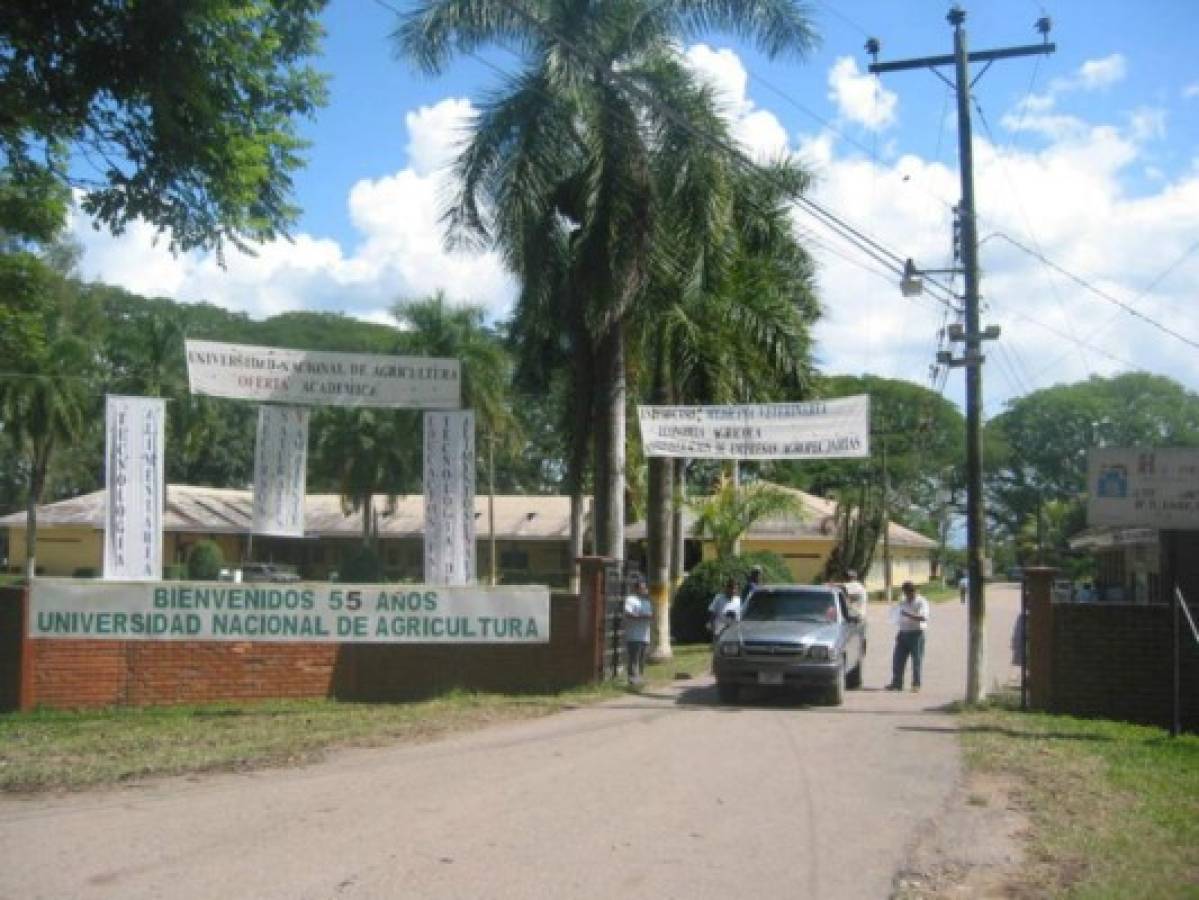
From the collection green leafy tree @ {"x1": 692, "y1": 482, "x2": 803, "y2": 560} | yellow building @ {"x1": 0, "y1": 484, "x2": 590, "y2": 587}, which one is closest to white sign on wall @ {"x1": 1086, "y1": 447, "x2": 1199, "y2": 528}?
green leafy tree @ {"x1": 692, "y1": 482, "x2": 803, "y2": 560}

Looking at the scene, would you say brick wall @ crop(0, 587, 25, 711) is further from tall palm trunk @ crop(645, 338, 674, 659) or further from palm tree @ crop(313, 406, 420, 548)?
palm tree @ crop(313, 406, 420, 548)

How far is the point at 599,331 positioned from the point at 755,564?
32.3ft

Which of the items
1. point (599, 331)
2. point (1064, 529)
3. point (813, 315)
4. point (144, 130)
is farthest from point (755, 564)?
point (1064, 529)

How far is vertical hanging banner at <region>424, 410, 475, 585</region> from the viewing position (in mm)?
17375

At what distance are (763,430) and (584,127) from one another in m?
5.51

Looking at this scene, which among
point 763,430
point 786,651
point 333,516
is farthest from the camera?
point 333,516

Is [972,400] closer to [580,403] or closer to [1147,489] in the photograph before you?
[1147,489]

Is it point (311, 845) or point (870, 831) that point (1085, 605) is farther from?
point (311, 845)

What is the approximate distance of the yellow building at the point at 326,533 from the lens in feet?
185

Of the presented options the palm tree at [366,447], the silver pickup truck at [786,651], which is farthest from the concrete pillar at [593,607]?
the palm tree at [366,447]

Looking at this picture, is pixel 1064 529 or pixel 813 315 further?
pixel 1064 529

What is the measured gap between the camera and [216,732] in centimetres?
1434

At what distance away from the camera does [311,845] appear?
853 cm

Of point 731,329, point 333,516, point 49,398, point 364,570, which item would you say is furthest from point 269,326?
point 731,329
